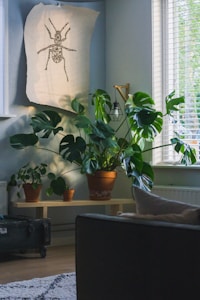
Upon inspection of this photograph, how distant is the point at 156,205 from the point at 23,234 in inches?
95.5

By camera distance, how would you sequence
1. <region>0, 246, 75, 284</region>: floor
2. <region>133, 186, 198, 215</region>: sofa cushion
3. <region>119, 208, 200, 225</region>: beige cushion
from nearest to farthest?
<region>119, 208, 200, 225</region>: beige cushion → <region>133, 186, 198, 215</region>: sofa cushion → <region>0, 246, 75, 284</region>: floor

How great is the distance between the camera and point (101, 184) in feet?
17.4

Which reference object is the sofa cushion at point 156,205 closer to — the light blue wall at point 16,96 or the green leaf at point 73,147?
the green leaf at point 73,147

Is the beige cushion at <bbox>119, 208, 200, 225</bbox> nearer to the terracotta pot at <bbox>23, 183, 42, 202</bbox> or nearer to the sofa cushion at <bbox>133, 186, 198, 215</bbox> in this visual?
the sofa cushion at <bbox>133, 186, 198, 215</bbox>

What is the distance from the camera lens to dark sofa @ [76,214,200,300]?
2127 mm

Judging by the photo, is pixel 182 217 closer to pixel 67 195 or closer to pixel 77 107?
pixel 67 195

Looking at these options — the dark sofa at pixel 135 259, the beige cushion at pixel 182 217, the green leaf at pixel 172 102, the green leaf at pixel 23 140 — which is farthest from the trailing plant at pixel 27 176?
the beige cushion at pixel 182 217

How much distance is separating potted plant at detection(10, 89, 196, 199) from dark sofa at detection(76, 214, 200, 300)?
2.54 metres

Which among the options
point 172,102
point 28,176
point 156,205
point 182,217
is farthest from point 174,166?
point 182,217

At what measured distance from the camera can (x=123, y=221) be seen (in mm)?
2389

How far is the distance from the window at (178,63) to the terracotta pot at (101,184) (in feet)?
1.86

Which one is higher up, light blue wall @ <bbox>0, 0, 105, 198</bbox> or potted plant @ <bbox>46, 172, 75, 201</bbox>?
light blue wall @ <bbox>0, 0, 105, 198</bbox>

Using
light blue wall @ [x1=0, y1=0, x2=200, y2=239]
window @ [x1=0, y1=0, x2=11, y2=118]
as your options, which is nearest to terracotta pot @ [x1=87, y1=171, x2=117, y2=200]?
light blue wall @ [x1=0, y1=0, x2=200, y2=239]

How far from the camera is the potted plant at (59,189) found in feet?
17.2
